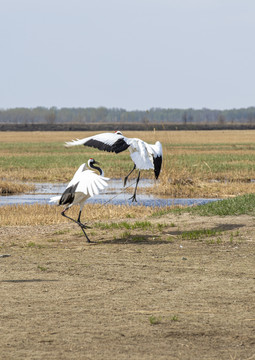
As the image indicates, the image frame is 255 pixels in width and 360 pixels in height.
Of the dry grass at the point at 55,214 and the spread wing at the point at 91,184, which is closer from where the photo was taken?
the spread wing at the point at 91,184

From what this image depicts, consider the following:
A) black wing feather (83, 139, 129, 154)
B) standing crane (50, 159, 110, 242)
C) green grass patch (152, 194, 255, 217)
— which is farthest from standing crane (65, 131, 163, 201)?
standing crane (50, 159, 110, 242)

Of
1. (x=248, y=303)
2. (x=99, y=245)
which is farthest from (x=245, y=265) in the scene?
(x=99, y=245)

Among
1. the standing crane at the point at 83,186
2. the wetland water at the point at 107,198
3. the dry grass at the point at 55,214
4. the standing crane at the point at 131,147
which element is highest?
the standing crane at the point at 131,147

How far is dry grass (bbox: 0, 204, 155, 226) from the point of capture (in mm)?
13750

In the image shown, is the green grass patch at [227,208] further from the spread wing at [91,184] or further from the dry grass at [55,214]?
the spread wing at [91,184]

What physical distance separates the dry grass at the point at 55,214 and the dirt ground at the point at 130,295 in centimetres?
234

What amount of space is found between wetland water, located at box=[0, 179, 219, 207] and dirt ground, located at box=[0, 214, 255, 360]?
304 inches

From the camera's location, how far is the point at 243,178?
26000mm

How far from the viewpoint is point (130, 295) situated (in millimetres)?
6879

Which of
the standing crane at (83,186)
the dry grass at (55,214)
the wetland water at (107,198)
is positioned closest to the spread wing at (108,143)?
the standing crane at (83,186)

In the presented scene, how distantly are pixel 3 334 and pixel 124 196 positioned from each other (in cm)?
1579

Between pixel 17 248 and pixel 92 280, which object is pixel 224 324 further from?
pixel 17 248

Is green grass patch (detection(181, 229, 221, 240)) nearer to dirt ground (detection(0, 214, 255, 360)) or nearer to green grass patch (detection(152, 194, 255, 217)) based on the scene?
dirt ground (detection(0, 214, 255, 360))

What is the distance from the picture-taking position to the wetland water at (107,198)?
19.3 m
